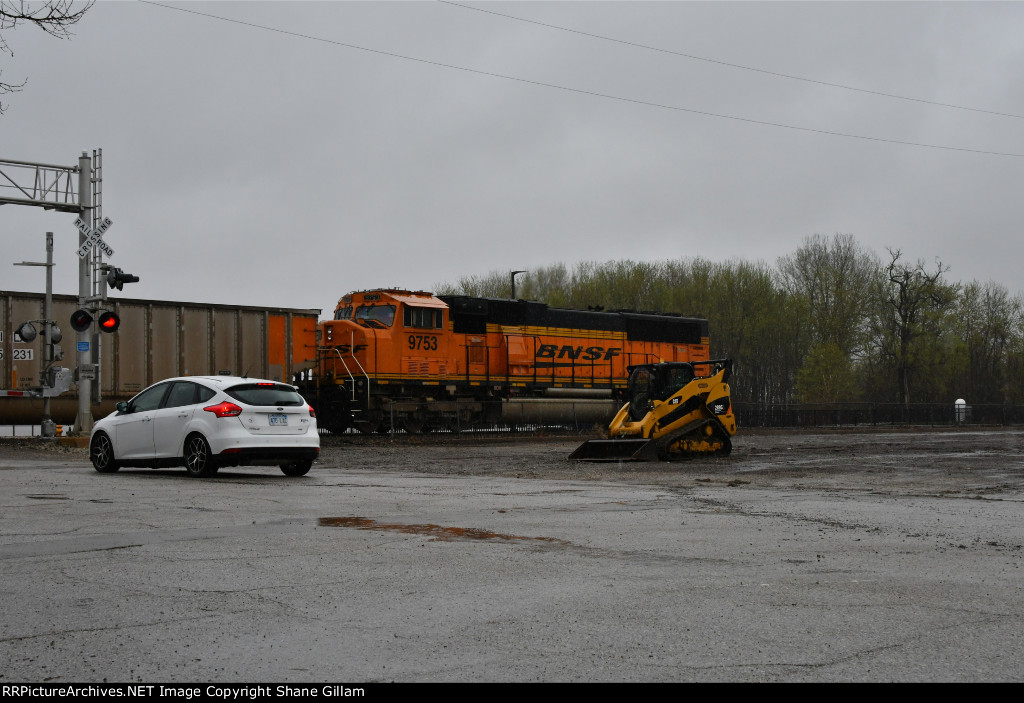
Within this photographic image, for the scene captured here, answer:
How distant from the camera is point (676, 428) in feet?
72.7

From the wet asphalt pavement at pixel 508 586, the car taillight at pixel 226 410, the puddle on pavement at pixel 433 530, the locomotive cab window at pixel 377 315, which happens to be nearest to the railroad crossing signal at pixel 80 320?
the car taillight at pixel 226 410

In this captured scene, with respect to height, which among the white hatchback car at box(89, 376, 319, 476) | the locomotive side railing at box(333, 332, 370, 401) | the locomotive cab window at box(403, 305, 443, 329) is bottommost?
the white hatchback car at box(89, 376, 319, 476)

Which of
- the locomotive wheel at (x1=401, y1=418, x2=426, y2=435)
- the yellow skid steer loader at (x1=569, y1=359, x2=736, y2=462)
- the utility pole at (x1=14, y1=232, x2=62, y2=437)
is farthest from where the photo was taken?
the locomotive wheel at (x1=401, y1=418, x2=426, y2=435)

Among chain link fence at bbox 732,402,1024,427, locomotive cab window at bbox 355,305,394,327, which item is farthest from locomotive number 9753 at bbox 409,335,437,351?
chain link fence at bbox 732,402,1024,427

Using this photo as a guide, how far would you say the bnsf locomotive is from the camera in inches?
1266

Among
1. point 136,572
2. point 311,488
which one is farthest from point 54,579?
point 311,488

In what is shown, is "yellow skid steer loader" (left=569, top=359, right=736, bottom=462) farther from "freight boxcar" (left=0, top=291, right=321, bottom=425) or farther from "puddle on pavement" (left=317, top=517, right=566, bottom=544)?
"freight boxcar" (left=0, top=291, right=321, bottom=425)

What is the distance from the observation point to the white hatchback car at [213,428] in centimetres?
1565

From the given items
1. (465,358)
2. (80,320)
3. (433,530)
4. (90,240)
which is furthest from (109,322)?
(433,530)

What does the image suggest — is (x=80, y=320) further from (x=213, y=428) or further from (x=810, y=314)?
(x=810, y=314)

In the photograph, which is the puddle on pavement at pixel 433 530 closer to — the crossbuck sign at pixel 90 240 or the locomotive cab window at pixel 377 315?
the crossbuck sign at pixel 90 240

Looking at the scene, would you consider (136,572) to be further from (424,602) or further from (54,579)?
(424,602)

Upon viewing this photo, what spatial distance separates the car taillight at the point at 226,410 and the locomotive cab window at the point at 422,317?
16.8 meters
